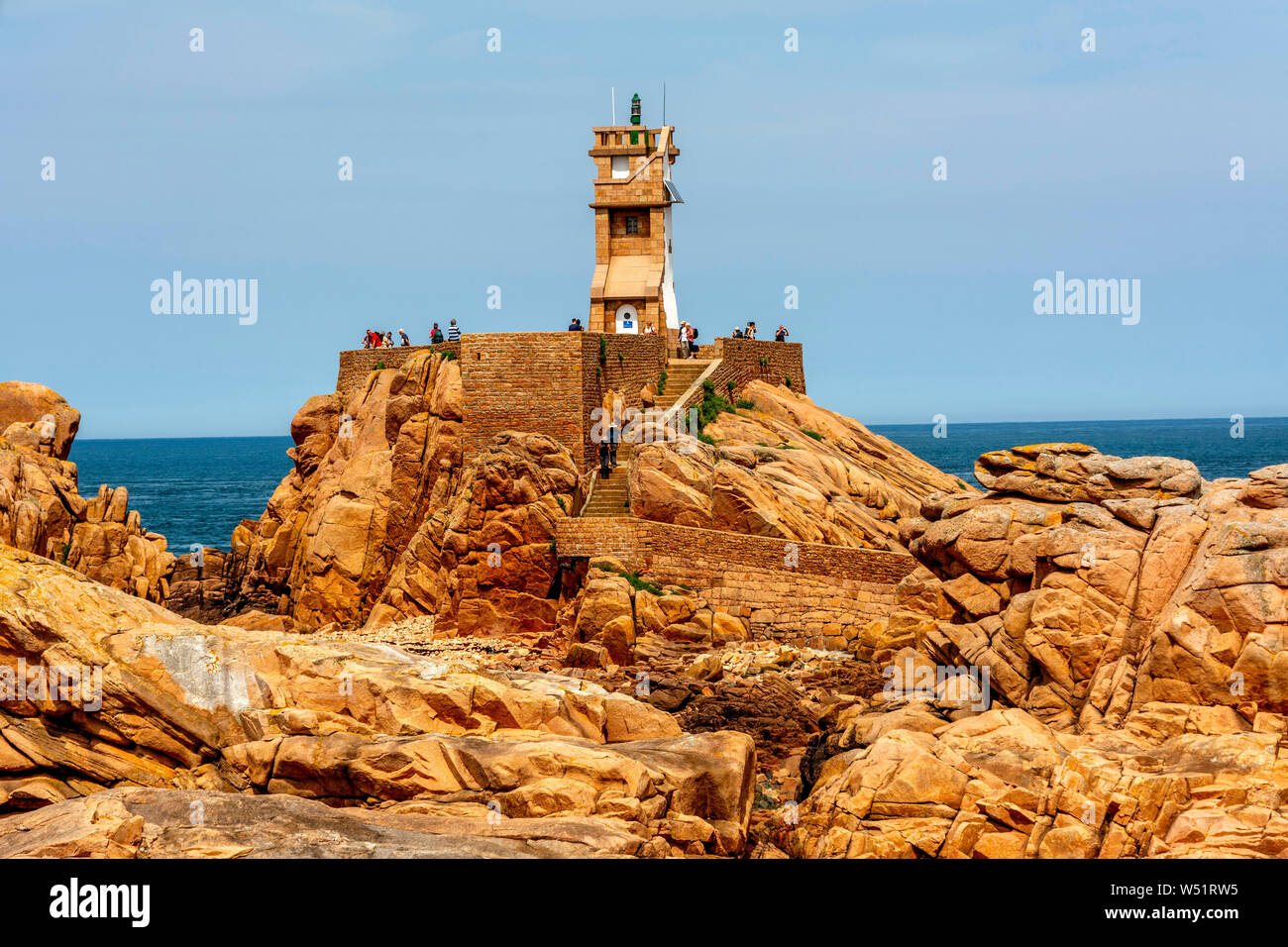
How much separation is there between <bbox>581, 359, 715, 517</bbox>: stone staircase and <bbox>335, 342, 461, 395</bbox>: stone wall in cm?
720

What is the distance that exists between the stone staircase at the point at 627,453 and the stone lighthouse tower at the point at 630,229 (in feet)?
6.79

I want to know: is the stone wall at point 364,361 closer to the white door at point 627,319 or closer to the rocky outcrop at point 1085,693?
the white door at point 627,319

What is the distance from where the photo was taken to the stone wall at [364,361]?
4391 cm

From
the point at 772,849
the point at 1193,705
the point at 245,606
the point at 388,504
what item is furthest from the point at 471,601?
the point at 1193,705

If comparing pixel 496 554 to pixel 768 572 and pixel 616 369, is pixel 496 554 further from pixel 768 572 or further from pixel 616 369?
pixel 616 369

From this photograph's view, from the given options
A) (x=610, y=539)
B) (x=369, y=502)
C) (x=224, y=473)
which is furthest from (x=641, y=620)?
(x=224, y=473)

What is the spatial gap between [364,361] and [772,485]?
16846 millimetres

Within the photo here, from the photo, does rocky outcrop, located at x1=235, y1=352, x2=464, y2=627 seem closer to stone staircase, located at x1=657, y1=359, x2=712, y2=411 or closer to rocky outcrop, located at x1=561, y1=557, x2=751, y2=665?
stone staircase, located at x1=657, y1=359, x2=712, y2=411

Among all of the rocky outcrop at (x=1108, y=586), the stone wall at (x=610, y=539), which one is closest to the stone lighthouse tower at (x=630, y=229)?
the stone wall at (x=610, y=539)

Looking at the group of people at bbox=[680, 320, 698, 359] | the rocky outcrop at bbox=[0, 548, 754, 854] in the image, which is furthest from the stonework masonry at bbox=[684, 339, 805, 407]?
the rocky outcrop at bbox=[0, 548, 754, 854]
